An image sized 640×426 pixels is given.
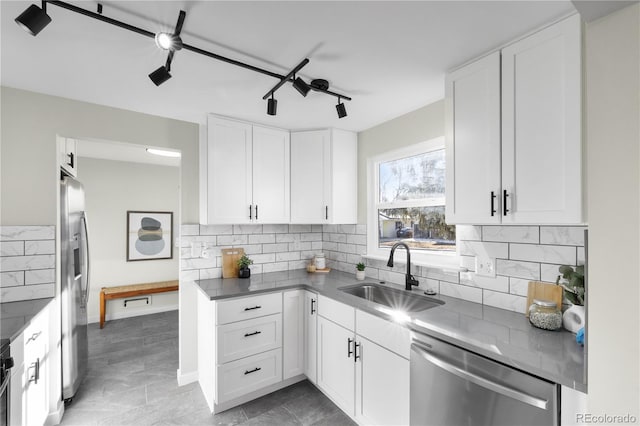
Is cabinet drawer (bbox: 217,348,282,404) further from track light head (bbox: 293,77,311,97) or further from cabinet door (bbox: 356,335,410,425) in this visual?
track light head (bbox: 293,77,311,97)

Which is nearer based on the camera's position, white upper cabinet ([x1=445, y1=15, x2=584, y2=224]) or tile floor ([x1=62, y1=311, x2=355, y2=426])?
white upper cabinet ([x1=445, y1=15, x2=584, y2=224])

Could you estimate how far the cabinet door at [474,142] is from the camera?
1562 mm

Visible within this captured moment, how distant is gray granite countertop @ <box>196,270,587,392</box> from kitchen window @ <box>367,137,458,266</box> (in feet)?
1.37

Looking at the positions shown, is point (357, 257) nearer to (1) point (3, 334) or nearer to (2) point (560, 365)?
(2) point (560, 365)

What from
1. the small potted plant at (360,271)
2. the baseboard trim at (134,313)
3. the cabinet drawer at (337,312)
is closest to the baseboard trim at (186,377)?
the cabinet drawer at (337,312)

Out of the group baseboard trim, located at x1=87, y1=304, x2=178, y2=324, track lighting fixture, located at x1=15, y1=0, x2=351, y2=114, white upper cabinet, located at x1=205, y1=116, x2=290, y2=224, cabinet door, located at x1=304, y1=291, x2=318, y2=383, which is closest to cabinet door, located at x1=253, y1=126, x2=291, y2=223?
white upper cabinet, located at x1=205, y1=116, x2=290, y2=224

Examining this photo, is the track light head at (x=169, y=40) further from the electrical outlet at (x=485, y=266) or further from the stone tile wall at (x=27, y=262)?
the electrical outlet at (x=485, y=266)

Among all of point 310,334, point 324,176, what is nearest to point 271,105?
point 324,176

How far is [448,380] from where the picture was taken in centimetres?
144

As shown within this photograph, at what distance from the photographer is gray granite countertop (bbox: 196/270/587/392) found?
1144 millimetres

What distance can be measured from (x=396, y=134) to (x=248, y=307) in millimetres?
1893

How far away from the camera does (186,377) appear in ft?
8.68

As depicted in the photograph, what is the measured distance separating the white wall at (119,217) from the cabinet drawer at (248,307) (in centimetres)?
242

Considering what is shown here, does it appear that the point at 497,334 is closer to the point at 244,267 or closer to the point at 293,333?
the point at 293,333
